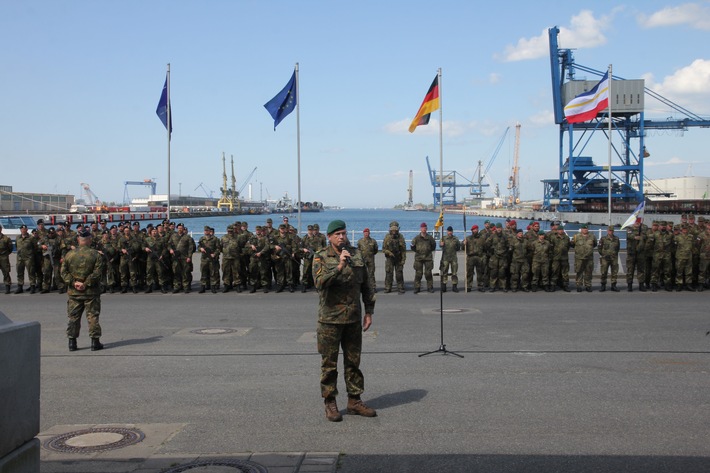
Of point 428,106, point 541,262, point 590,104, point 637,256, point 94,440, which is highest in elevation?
point 590,104

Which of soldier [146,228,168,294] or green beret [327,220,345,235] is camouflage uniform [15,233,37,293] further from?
green beret [327,220,345,235]

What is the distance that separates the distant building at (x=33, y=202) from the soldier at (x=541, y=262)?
124m

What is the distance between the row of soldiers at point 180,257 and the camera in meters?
18.2

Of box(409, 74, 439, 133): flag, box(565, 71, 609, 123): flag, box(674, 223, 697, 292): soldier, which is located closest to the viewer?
box(674, 223, 697, 292): soldier

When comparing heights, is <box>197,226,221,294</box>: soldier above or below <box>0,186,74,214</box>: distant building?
below

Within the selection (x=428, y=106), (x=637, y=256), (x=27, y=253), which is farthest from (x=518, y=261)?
(x=27, y=253)

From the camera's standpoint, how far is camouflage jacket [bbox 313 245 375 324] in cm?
664

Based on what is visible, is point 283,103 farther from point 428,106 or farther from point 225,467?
point 225,467

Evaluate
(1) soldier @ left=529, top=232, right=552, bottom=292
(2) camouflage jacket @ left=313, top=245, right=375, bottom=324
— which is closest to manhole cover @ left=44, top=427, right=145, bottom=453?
(2) camouflage jacket @ left=313, top=245, right=375, bottom=324

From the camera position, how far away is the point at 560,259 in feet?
59.6

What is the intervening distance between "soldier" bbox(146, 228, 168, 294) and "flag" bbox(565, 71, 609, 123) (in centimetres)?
1651

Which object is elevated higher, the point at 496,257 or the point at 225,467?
the point at 496,257

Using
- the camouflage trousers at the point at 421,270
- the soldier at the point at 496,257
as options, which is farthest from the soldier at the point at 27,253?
the soldier at the point at 496,257

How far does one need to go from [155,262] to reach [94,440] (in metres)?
12.8
